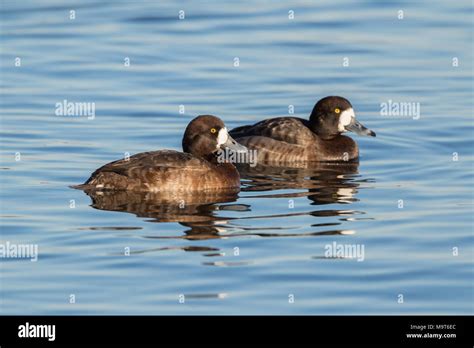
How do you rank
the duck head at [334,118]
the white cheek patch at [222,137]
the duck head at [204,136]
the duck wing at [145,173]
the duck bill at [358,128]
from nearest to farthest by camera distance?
1. the duck wing at [145,173]
2. the duck head at [204,136]
3. the white cheek patch at [222,137]
4. the duck bill at [358,128]
5. the duck head at [334,118]

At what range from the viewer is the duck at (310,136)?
728 inches

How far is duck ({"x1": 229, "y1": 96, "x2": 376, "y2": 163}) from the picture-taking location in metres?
18.5

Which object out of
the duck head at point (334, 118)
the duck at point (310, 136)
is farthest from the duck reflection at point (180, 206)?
the duck head at point (334, 118)

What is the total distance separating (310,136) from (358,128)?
0.73 m

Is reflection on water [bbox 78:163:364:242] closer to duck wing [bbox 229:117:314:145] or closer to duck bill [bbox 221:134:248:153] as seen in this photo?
duck bill [bbox 221:134:248:153]

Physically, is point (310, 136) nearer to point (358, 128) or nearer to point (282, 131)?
point (282, 131)

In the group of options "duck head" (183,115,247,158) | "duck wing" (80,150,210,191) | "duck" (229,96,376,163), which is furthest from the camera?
"duck" (229,96,376,163)

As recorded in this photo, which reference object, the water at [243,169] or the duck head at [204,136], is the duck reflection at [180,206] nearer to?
the water at [243,169]

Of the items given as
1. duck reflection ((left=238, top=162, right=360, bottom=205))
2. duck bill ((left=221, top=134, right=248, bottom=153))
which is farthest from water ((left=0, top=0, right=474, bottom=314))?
duck bill ((left=221, top=134, right=248, bottom=153))

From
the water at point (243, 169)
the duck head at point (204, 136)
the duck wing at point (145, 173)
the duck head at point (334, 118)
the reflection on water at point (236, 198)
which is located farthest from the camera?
the duck head at point (334, 118)

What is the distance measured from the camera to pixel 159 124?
20.0m

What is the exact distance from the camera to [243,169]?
18.0 metres

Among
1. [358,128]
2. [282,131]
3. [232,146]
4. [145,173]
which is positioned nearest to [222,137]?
[232,146]
